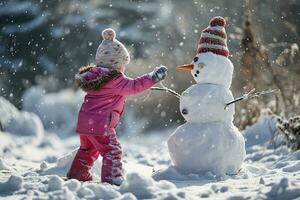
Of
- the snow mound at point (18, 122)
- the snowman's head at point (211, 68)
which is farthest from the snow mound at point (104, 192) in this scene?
the snow mound at point (18, 122)

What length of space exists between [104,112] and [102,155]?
1.40 ft

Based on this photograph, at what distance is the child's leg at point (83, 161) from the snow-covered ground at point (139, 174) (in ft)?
0.98

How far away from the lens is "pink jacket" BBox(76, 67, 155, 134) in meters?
5.57

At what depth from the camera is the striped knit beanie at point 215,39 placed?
20.7ft

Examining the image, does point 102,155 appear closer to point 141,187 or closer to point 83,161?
point 83,161

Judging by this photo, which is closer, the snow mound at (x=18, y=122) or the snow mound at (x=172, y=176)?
the snow mound at (x=172, y=176)

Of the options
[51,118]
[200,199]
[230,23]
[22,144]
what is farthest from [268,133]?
[51,118]

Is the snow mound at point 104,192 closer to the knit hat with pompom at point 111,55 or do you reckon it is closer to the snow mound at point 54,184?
the snow mound at point 54,184

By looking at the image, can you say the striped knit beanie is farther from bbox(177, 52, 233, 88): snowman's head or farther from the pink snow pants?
the pink snow pants

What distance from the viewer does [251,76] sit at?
12.2 m

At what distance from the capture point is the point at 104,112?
5598 mm

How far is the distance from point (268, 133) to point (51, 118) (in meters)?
7.79

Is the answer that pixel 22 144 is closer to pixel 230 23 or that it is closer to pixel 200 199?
pixel 230 23

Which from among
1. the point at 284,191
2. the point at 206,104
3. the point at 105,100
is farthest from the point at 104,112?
the point at 284,191
